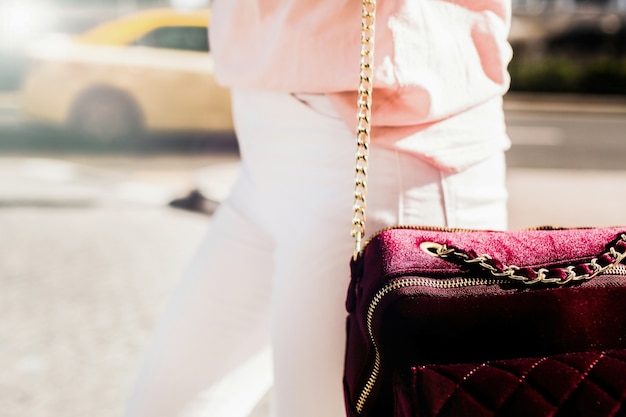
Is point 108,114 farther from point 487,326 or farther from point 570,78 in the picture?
point 570,78

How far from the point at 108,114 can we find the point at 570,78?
1426 centimetres

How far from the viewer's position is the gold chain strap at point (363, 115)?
1.07 metres

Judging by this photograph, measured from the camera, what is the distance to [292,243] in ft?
3.84

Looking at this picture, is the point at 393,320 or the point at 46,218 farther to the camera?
the point at 46,218

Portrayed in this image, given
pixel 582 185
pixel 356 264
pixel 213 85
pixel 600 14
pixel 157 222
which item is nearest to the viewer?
pixel 356 264

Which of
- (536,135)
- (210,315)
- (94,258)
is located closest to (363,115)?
(210,315)

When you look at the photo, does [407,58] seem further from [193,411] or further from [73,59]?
[73,59]

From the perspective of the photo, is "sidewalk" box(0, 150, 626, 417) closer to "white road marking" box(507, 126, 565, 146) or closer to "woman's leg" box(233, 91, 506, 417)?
"woman's leg" box(233, 91, 506, 417)

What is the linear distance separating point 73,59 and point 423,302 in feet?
28.4

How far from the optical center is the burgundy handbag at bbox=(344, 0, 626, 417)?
0.87 m

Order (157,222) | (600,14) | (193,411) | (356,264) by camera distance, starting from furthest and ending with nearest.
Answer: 1. (600,14)
2. (157,222)
3. (193,411)
4. (356,264)

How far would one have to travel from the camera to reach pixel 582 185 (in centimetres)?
686

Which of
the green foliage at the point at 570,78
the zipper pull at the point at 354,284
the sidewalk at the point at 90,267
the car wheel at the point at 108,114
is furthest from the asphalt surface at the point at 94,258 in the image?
the green foliage at the point at 570,78

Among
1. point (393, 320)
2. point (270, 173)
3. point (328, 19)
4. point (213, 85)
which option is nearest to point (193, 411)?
point (270, 173)
